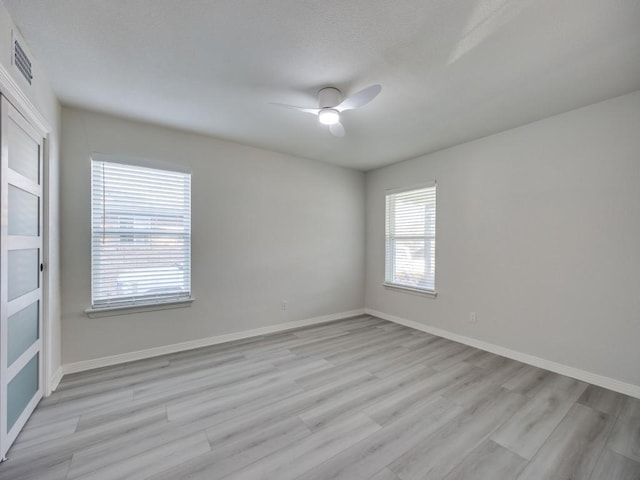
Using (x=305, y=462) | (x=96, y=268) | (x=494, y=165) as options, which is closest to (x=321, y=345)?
(x=305, y=462)

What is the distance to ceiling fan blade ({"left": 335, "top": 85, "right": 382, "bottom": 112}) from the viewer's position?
200 centimetres

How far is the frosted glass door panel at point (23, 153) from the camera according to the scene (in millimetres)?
1844

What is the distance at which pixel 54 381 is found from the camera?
99.6 inches

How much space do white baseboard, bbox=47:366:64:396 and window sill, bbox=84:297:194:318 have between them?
0.53 metres

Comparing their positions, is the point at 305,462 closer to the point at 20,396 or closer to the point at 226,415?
the point at 226,415

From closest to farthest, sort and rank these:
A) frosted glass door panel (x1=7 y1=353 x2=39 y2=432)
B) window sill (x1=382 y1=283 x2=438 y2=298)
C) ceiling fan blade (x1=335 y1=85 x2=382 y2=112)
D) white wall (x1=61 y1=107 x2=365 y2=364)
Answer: frosted glass door panel (x1=7 y1=353 x2=39 y2=432), ceiling fan blade (x1=335 y1=85 x2=382 y2=112), white wall (x1=61 y1=107 x2=365 y2=364), window sill (x1=382 y1=283 x2=438 y2=298)

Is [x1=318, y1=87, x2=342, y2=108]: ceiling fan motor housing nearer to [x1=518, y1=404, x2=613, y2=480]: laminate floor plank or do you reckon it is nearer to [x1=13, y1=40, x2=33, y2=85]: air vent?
[x1=13, y1=40, x2=33, y2=85]: air vent

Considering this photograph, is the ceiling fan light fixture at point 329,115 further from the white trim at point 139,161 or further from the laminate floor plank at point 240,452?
the laminate floor plank at point 240,452

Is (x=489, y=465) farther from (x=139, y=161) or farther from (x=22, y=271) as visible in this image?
(x=139, y=161)

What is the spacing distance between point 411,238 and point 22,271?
4.25 meters

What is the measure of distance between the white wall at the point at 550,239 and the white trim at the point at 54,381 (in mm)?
4200

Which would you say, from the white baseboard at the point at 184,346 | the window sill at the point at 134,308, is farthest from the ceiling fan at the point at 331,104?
the white baseboard at the point at 184,346

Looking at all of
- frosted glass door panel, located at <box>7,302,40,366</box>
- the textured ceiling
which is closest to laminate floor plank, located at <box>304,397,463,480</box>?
frosted glass door panel, located at <box>7,302,40,366</box>

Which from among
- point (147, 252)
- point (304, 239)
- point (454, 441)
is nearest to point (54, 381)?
point (147, 252)
